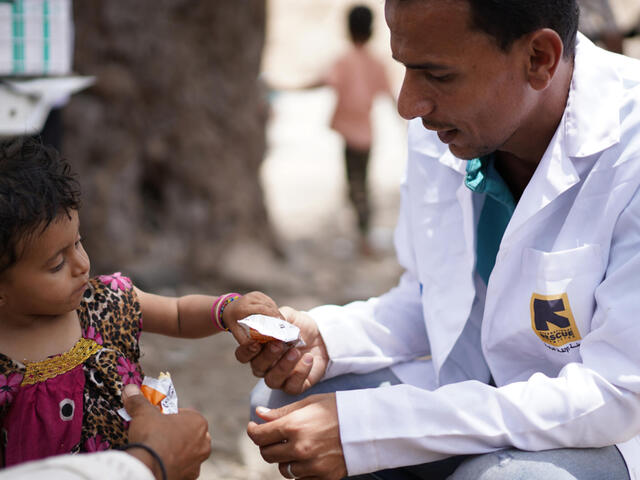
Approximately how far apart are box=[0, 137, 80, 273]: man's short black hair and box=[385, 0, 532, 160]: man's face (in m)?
0.87

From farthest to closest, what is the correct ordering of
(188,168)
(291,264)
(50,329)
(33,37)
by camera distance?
(291,264)
(188,168)
(33,37)
(50,329)

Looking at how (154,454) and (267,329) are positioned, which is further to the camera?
(267,329)

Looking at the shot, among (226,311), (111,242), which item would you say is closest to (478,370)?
(226,311)

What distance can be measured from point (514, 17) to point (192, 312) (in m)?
1.12

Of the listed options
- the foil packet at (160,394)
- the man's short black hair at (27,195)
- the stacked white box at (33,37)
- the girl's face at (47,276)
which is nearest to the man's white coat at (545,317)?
the foil packet at (160,394)

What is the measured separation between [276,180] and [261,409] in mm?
6308

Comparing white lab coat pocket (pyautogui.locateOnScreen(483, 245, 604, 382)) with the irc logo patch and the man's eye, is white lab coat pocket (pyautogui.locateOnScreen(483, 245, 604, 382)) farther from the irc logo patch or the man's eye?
the man's eye

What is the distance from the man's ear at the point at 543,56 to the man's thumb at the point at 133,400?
1241 millimetres

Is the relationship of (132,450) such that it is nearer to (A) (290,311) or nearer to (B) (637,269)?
(A) (290,311)

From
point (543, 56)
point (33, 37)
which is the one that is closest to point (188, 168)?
point (33, 37)

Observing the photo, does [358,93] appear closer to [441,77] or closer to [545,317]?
[441,77]

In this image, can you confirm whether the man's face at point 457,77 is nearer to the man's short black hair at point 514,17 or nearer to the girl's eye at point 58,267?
the man's short black hair at point 514,17

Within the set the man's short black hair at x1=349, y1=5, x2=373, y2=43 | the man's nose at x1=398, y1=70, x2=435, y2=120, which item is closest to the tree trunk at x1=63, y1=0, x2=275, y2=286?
the man's short black hair at x1=349, y1=5, x2=373, y2=43

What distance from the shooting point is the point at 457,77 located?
1.91 meters
